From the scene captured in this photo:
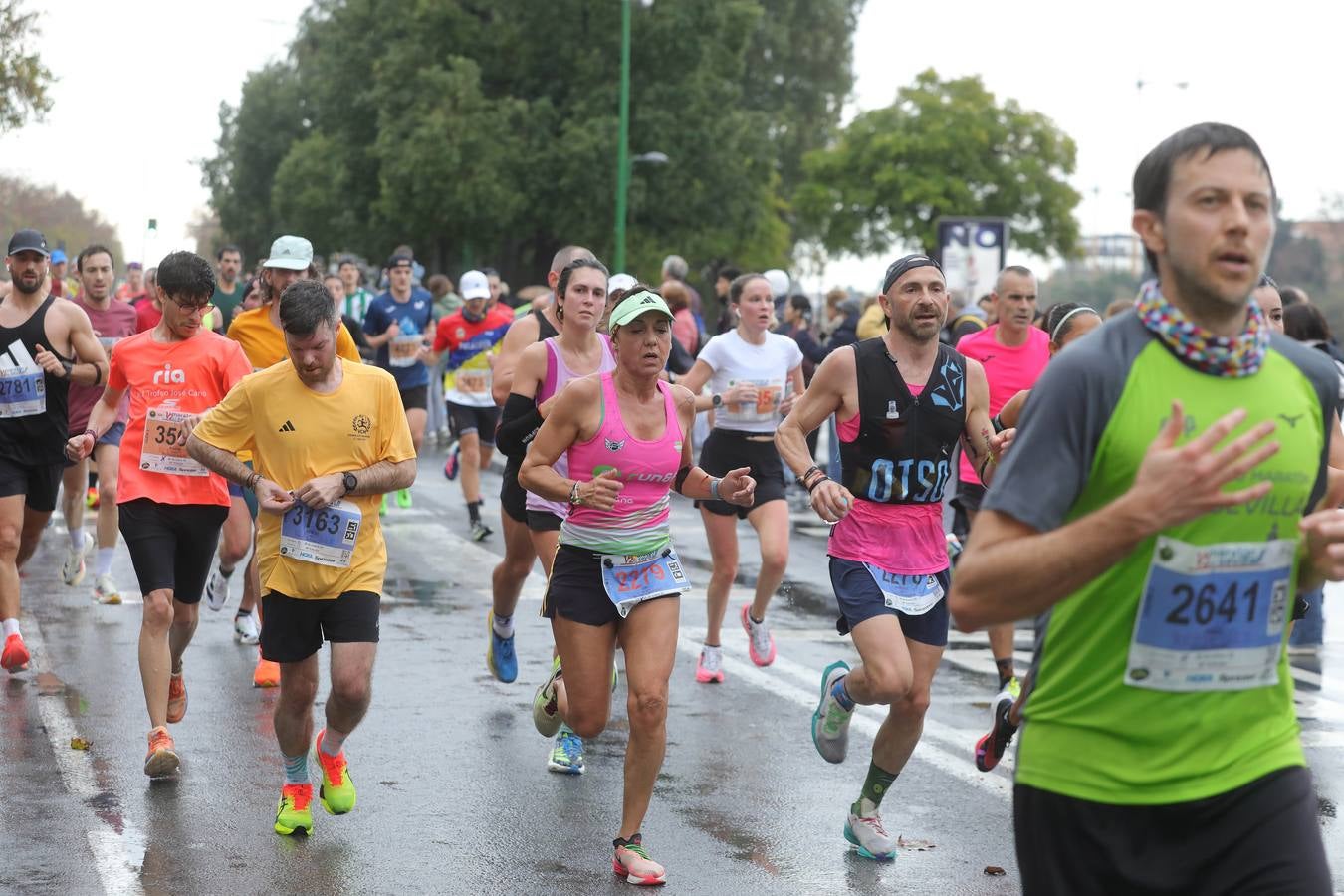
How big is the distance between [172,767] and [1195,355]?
16.8ft

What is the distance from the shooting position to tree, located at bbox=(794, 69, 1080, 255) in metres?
57.6

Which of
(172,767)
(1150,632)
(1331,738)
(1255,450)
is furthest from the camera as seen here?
(1331,738)

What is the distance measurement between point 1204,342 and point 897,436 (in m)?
3.62

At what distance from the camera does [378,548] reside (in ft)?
21.6

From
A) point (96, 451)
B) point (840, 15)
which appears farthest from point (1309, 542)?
point (840, 15)

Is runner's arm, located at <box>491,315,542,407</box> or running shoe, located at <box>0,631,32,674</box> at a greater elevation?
runner's arm, located at <box>491,315,542,407</box>

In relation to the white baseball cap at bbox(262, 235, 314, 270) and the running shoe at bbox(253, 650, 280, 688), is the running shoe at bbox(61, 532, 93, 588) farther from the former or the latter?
the white baseball cap at bbox(262, 235, 314, 270)

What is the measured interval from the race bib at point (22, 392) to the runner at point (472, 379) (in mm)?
6368

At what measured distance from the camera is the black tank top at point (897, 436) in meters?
6.67

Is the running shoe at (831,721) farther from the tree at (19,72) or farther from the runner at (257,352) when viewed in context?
the tree at (19,72)

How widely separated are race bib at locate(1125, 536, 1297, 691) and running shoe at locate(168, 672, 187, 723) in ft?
17.8

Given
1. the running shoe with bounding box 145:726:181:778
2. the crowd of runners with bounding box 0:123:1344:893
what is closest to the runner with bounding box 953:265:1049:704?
the crowd of runners with bounding box 0:123:1344:893

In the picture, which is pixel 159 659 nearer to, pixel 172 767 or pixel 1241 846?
pixel 172 767

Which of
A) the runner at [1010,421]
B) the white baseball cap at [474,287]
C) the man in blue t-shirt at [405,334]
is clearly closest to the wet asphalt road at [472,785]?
the runner at [1010,421]
